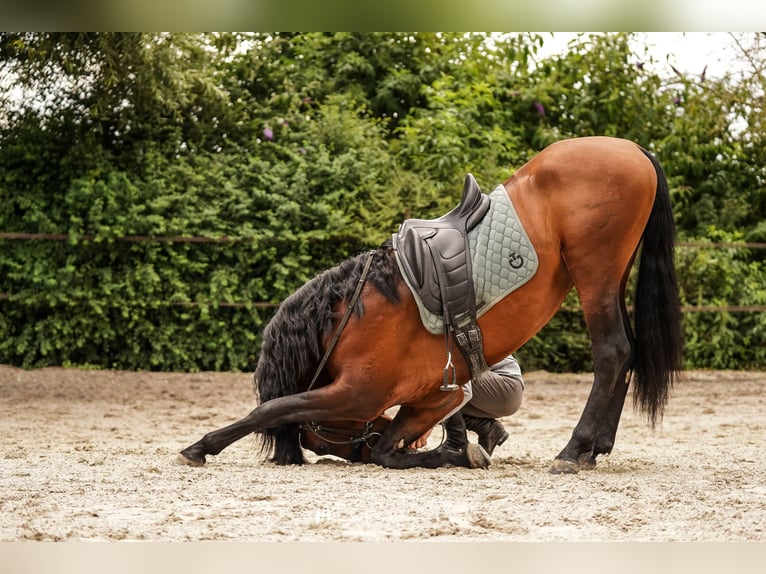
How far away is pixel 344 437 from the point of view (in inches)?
163

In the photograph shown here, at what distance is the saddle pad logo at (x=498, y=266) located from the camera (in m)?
3.84

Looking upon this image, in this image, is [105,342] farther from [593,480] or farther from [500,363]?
[593,480]

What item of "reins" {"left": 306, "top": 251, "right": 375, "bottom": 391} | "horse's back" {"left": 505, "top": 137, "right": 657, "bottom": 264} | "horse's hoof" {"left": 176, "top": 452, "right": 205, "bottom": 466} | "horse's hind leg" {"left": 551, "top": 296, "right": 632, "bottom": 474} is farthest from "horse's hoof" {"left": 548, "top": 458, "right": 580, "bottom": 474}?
"horse's hoof" {"left": 176, "top": 452, "right": 205, "bottom": 466}

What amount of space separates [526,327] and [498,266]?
30 cm

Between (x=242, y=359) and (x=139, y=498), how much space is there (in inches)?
217

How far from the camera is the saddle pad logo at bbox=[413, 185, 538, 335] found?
3.84 metres

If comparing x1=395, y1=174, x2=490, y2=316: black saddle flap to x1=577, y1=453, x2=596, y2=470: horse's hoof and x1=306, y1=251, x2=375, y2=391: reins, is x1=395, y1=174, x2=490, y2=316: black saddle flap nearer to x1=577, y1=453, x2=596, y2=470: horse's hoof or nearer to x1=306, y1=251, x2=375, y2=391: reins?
x1=306, y1=251, x2=375, y2=391: reins

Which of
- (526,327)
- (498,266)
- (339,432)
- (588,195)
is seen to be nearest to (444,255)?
(498,266)

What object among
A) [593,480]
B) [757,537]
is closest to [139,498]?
[593,480]

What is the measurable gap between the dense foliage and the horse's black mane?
4575 millimetres

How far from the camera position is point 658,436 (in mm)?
5652

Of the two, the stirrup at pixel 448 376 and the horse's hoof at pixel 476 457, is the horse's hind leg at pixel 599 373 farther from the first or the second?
the stirrup at pixel 448 376

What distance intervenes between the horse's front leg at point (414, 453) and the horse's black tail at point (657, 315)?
0.76 meters

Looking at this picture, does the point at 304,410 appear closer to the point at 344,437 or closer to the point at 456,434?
the point at 344,437
